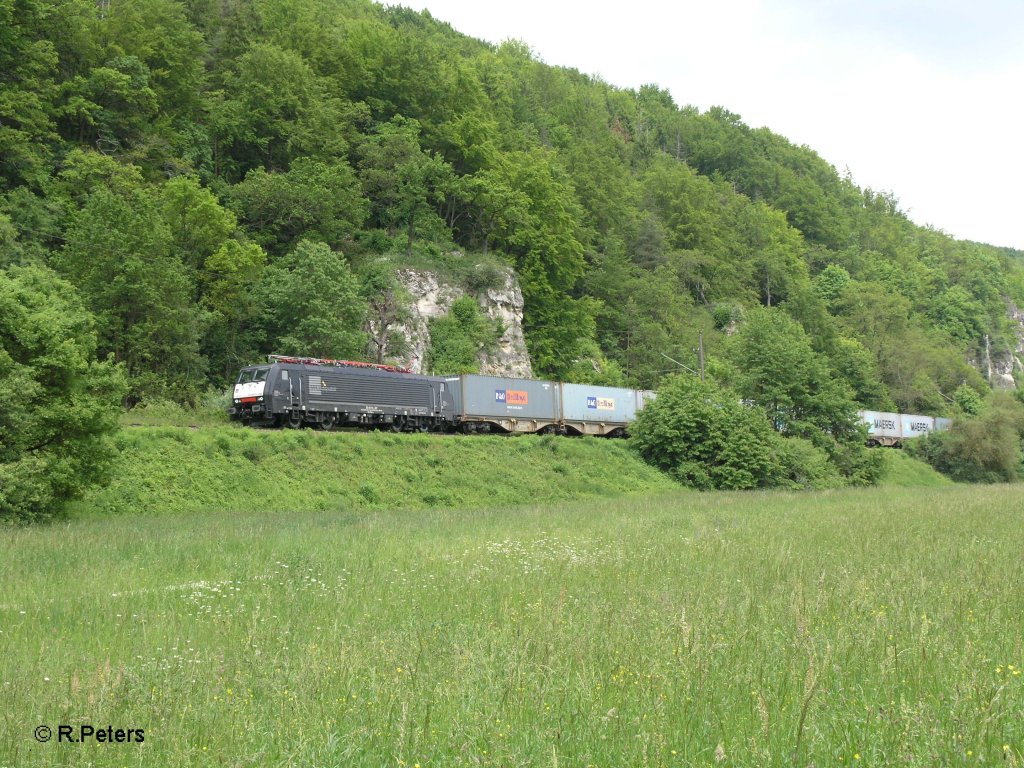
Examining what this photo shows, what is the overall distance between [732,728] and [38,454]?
19993mm

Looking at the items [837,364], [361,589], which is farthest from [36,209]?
[837,364]

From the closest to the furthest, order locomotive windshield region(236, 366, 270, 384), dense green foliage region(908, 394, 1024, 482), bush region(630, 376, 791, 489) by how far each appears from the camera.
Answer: locomotive windshield region(236, 366, 270, 384) → bush region(630, 376, 791, 489) → dense green foliage region(908, 394, 1024, 482)

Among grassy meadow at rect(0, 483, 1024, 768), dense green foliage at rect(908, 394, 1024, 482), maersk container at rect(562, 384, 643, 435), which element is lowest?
dense green foliage at rect(908, 394, 1024, 482)

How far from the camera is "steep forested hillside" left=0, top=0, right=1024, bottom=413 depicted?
134 feet

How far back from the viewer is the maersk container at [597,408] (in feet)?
152

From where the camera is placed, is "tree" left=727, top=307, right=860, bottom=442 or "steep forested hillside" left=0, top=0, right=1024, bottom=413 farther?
"tree" left=727, top=307, right=860, bottom=442

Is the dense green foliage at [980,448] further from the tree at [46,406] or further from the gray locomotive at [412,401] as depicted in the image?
the tree at [46,406]

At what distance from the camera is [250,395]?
1299 inches

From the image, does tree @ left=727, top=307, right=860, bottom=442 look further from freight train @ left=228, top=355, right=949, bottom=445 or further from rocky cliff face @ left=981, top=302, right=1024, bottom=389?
rocky cliff face @ left=981, top=302, right=1024, bottom=389

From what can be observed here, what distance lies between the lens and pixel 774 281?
106250 millimetres
